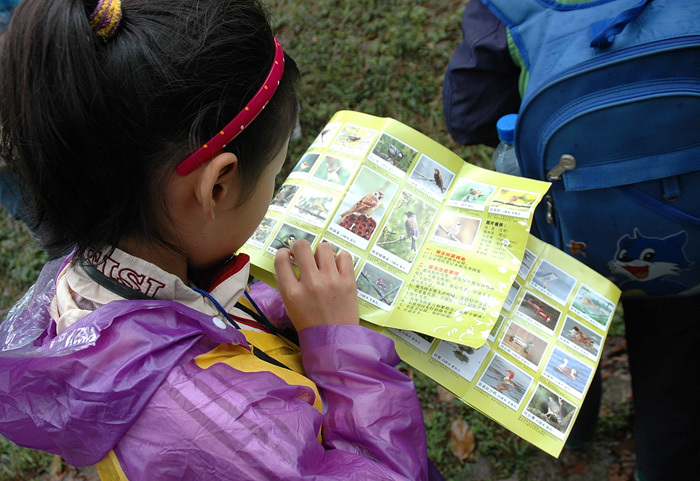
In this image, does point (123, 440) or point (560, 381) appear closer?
point (123, 440)

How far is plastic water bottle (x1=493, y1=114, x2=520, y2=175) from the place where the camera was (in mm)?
1276

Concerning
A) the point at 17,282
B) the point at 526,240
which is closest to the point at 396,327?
the point at 526,240

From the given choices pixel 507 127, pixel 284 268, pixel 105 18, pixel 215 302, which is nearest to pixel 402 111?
pixel 507 127

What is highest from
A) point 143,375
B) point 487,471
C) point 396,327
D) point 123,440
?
point 396,327

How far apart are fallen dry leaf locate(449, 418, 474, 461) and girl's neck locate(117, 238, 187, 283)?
152cm

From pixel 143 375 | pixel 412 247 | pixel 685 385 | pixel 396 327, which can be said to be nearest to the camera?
pixel 143 375

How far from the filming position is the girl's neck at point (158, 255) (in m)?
0.93

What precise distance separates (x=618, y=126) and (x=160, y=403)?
95cm

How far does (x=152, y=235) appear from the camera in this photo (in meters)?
0.91

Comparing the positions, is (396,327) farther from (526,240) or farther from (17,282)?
(17,282)

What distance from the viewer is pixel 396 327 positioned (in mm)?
1152

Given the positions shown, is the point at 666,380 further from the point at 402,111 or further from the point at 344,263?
the point at 402,111

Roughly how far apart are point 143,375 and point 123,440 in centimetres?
11

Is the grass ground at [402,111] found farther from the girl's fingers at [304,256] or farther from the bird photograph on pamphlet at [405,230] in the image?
the girl's fingers at [304,256]
